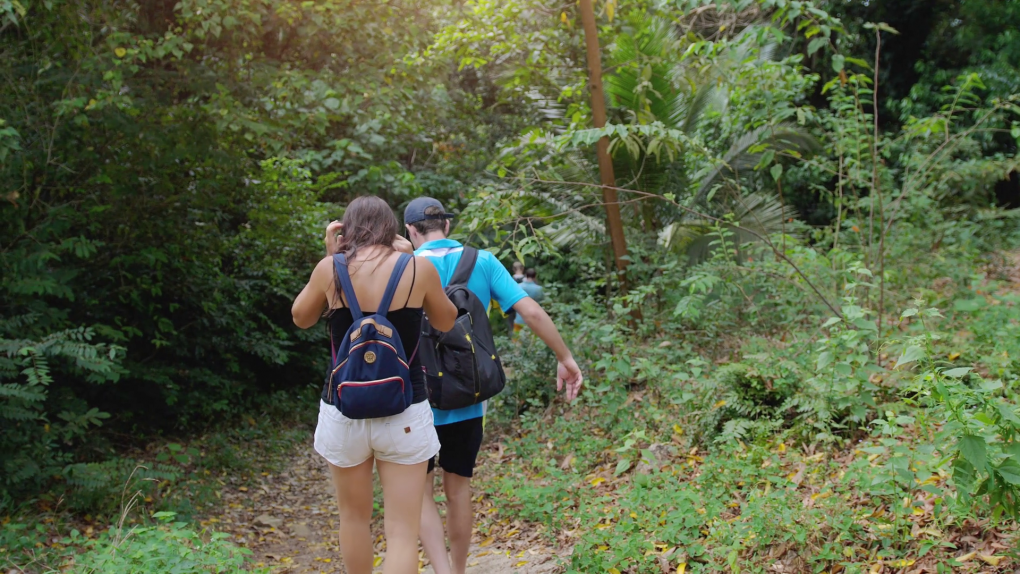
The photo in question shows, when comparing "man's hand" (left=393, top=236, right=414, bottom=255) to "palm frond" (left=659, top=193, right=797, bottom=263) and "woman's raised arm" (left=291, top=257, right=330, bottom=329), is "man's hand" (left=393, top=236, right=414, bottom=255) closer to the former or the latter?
"woman's raised arm" (left=291, top=257, right=330, bottom=329)

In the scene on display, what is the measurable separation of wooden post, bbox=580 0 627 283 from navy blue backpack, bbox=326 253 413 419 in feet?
14.3

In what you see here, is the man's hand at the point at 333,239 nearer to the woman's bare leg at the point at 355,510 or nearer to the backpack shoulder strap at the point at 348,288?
the backpack shoulder strap at the point at 348,288

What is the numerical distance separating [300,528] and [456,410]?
12.1 ft

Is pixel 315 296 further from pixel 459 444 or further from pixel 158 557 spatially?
pixel 158 557

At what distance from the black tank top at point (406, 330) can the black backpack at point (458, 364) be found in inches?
12.9

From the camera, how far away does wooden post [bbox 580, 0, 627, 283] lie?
729 cm

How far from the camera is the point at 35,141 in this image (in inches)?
245

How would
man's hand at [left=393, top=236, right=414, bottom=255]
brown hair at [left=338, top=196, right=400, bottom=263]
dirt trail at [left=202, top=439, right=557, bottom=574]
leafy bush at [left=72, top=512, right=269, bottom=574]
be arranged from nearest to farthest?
brown hair at [left=338, top=196, right=400, bottom=263]
man's hand at [left=393, top=236, right=414, bottom=255]
leafy bush at [left=72, top=512, right=269, bottom=574]
dirt trail at [left=202, top=439, right=557, bottom=574]

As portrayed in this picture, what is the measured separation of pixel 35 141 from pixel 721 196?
7.36 metres

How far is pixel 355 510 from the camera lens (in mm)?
3230

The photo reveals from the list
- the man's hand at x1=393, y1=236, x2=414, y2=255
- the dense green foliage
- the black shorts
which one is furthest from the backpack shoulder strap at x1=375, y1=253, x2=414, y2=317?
the dense green foliage

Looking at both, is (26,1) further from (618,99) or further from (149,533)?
(618,99)

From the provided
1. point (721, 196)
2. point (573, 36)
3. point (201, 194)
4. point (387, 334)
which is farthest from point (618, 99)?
point (387, 334)

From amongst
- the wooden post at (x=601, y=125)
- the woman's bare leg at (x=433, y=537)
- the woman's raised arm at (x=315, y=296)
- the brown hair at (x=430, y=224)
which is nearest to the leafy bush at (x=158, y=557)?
the woman's bare leg at (x=433, y=537)
